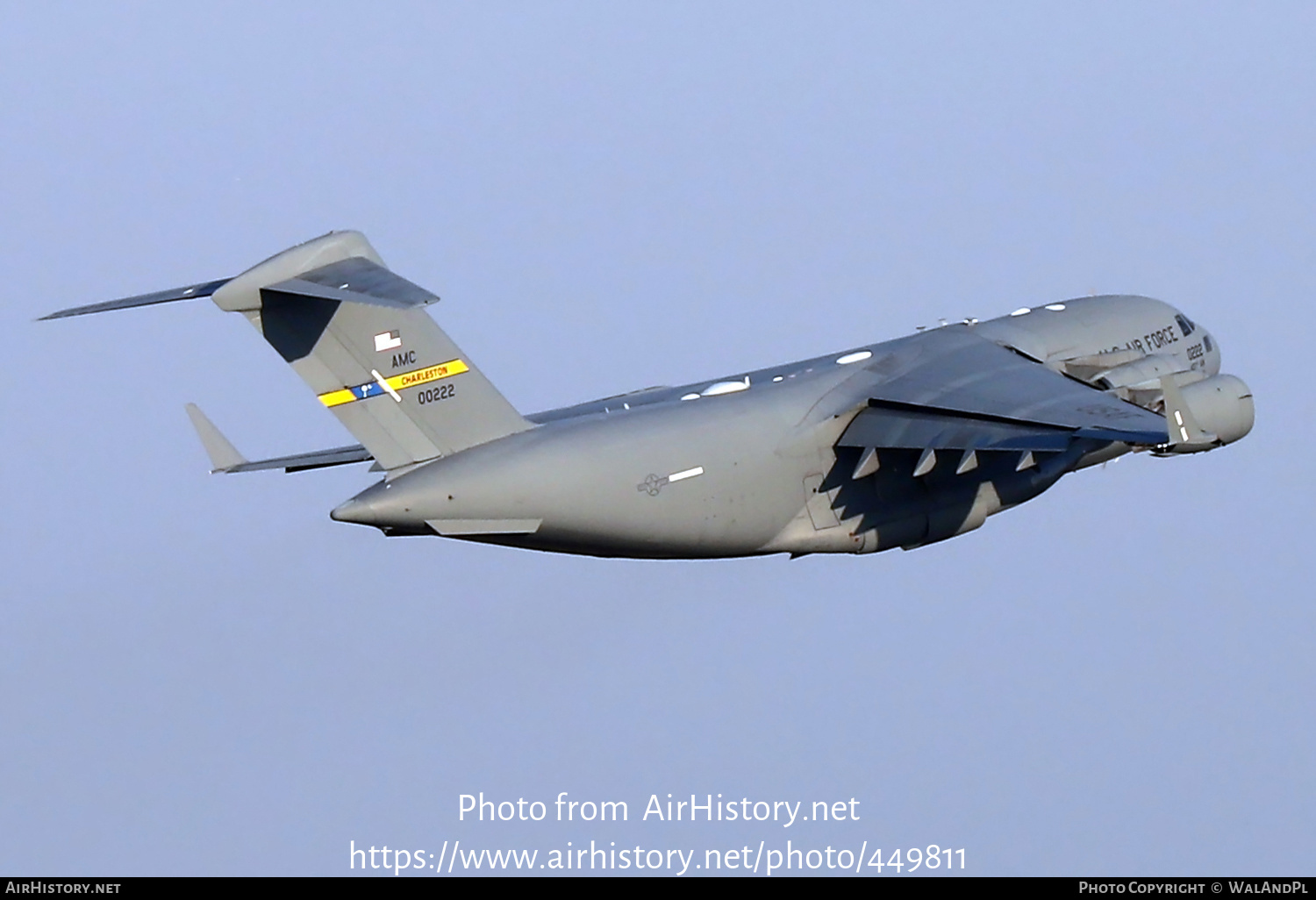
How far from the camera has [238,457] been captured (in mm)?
18734

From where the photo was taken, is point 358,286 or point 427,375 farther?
point 427,375

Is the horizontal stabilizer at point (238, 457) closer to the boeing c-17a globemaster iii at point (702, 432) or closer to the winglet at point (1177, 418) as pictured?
the boeing c-17a globemaster iii at point (702, 432)

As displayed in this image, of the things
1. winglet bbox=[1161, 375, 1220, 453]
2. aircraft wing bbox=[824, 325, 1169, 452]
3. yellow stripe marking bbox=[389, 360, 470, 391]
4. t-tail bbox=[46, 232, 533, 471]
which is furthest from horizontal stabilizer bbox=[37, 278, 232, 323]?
winglet bbox=[1161, 375, 1220, 453]

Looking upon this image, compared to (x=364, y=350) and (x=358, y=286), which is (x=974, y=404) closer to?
(x=364, y=350)

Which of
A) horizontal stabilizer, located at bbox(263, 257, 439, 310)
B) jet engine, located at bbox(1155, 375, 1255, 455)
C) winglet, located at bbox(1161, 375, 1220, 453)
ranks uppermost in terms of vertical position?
horizontal stabilizer, located at bbox(263, 257, 439, 310)

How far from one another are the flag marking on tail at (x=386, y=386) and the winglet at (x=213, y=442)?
2.81 meters

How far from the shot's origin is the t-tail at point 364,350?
1566cm

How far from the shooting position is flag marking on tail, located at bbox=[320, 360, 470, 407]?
52.9ft

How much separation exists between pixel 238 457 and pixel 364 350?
3.13 metres

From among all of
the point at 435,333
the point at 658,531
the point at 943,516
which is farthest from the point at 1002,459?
the point at 435,333

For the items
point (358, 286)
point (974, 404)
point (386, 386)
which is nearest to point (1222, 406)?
point (974, 404)

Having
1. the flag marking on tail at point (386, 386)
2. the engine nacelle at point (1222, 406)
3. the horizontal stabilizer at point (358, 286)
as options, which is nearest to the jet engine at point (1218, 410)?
the engine nacelle at point (1222, 406)

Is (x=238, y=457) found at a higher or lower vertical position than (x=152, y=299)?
lower

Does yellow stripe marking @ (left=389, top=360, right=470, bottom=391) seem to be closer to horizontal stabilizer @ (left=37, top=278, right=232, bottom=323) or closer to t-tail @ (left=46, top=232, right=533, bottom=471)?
t-tail @ (left=46, top=232, right=533, bottom=471)
